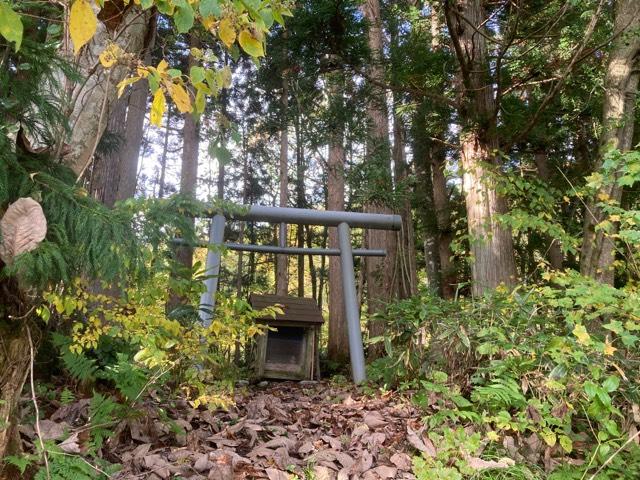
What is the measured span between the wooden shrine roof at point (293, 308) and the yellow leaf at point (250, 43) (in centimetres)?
565

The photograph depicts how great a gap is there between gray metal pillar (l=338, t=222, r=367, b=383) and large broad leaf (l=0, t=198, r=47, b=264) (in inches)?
157

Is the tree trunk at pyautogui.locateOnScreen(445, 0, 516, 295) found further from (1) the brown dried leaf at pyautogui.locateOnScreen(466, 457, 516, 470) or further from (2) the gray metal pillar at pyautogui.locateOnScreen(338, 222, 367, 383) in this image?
(1) the brown dried leaf at pyautogui.locateOnScreen(466, 457, 516, 470)

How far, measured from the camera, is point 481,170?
4.84 m

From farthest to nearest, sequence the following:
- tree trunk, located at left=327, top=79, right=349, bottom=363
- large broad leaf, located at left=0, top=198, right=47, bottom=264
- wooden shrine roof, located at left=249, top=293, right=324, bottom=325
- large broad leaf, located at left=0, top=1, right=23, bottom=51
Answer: tree trunk, located at left=327, top=79, right=349, bottom=363, wooden shrine roof, located at left=249, top=293, right=324, bottom=325, large broad leaf, located at left=0, top=198, right=47, bottom=264, large broad leaf, located at left=0, top=1, right=23, bottom=51

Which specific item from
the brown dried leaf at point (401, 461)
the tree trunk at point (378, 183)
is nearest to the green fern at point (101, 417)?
the brown dried leaf at point (401, 461)

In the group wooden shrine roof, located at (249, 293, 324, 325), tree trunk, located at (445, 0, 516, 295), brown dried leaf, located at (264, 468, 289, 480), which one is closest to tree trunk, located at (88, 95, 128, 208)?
wooden shrine roof, located at (249, 293, 324, 325)

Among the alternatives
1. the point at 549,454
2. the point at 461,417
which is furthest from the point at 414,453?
the point at 549,454

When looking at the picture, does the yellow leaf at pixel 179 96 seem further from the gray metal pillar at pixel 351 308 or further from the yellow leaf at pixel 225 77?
the gray metal pillar at pixel 351 308

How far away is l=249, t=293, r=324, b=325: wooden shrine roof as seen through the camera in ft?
23.7

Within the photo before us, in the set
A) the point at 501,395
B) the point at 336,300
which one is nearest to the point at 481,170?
the point at 501,395

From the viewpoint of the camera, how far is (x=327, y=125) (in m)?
6.89

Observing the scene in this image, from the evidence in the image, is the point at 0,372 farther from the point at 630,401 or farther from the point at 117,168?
the point at 117,168

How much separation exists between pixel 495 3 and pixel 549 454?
5374 millimetres

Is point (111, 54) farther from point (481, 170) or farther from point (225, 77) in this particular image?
point (481, 170)
